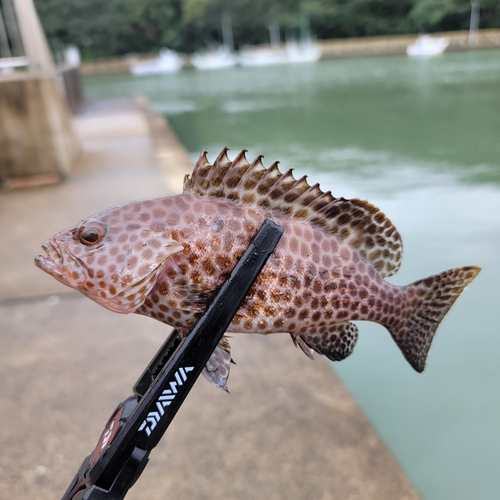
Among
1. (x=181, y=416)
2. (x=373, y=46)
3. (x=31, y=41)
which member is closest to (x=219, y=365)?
(x=181, y=416)

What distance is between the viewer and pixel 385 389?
10.6ft

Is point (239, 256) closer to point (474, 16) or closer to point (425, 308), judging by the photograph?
point (425, 308)

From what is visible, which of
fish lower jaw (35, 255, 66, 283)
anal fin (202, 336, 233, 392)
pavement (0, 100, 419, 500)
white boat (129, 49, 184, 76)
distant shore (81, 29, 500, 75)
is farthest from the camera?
white boat (129, 49, 184, 76)

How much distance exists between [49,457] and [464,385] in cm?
246

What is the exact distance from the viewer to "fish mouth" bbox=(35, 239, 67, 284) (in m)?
1.10

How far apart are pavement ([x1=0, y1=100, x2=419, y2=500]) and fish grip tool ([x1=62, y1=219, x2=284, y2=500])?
1.04m

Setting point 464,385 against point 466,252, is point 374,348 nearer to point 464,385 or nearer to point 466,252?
point 464,385

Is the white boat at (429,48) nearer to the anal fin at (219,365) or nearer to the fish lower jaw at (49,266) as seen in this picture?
the anal fin at (219,365)

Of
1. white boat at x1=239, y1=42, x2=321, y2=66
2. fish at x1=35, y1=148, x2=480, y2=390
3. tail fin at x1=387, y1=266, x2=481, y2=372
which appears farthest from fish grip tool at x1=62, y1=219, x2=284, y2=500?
white boat at x1=239, y1=42, x2=321, y2=66

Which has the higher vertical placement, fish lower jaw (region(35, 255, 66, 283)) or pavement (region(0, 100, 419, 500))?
fish lower jaw (region(35, 255, 66, 283))

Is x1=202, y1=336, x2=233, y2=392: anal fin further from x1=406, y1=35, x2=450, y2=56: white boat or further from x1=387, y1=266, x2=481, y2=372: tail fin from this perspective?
x1=406, y1=35, x2=450, y2=56: white boat

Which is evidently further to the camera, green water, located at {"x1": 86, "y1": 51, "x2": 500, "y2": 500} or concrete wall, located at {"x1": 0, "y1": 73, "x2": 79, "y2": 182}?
concrete wall, located at {"x1": 0, "y1": 73, "x2": 79, "y2": 182}

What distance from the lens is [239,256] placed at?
3.85 ft

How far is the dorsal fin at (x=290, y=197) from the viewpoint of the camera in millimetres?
1172
